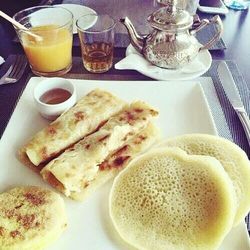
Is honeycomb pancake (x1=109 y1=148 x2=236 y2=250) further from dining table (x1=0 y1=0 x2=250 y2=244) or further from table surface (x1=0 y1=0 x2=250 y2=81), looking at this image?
table surface (x1=0 y1=0 x2=250 y2=81)

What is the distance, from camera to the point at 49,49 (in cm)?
123

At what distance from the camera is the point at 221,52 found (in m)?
1.40

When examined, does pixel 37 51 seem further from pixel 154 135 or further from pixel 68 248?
pixel 68 248

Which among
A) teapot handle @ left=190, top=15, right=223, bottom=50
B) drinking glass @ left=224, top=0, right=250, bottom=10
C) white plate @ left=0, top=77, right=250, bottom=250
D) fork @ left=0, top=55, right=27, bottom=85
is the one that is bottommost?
fork @ left=0, top=55, right=27, bottom=85

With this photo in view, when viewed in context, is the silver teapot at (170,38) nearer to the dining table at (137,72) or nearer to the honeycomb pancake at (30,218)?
the dining table at (137,72)

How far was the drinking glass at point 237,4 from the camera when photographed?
169cm

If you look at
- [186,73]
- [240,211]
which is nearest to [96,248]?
[240,211]

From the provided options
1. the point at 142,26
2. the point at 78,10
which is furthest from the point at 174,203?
the point at 78,10

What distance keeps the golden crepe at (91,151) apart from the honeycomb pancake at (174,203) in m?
0.08

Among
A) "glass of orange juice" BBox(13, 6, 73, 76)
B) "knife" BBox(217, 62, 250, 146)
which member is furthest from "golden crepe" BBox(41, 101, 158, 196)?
"glass of orange juice" BBox(13, 6, 73, 76)

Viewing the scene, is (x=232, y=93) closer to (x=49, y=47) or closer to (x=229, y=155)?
(x=229, y=155)

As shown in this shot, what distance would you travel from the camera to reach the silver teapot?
1190 millimetres

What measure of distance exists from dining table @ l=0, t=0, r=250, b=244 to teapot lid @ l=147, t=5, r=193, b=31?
0.19 meters

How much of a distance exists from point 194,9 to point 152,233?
1136 millimetres
